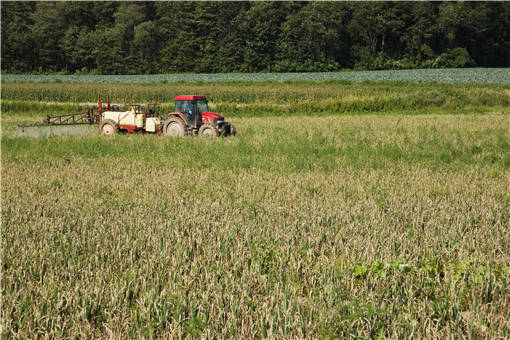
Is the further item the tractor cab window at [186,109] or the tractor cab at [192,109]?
the tractor cab window at [186,109]

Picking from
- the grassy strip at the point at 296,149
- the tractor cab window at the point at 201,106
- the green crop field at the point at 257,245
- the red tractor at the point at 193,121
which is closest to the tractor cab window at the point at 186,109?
the red tractor at the point at 193,121

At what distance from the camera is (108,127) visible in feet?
59.3

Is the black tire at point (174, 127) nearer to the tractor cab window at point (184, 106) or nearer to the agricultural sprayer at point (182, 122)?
the agricultural sprayer at point (182, 122)

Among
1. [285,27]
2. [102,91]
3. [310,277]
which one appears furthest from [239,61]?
[310,277]

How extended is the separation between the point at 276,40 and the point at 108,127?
70106 millimetres

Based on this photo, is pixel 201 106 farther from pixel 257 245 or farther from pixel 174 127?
pixel 257 245

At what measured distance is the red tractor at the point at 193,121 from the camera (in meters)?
16.2

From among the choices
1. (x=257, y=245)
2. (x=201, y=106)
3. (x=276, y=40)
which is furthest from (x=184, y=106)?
(x=276, y=40)

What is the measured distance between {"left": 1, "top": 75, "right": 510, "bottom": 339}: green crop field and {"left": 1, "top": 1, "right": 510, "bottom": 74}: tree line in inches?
2774

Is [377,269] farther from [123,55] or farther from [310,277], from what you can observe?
[123,55]

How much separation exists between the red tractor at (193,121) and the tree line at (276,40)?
64.1 m

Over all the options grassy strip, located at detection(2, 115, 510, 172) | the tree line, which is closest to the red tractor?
grassy strip, located at detection(2, 115, 510, 172)

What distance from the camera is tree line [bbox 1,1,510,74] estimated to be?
3174 inches

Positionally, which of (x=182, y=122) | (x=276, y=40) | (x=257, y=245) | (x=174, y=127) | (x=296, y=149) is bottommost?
(x=257, y=245)
